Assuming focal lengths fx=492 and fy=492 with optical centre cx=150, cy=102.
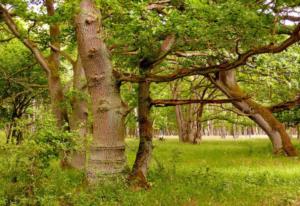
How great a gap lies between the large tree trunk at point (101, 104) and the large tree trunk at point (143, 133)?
1.27 ft

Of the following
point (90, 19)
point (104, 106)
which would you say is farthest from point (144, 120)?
point (90, 19)

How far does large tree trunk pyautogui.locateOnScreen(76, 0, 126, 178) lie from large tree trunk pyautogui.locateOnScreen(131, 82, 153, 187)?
388 millimetres

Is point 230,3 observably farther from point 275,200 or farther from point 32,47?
point 32,47

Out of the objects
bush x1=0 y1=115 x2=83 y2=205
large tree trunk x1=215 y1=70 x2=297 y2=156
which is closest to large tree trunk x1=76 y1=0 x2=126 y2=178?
bush x1=0 y1=115 x2=83 y2=205

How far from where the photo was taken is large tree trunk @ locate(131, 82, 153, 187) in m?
11.6

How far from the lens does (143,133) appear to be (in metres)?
11.6

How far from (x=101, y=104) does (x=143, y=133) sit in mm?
1204

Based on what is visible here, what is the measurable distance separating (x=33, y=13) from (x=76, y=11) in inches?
109

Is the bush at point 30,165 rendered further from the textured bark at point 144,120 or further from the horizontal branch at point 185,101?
the horizontal branch at point 185,101

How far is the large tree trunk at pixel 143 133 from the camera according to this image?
11.6m

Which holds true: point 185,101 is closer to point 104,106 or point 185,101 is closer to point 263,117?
point 104,106

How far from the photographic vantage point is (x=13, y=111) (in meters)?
33.4

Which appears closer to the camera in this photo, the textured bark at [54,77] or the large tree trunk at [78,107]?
the textured bark at [54,77]

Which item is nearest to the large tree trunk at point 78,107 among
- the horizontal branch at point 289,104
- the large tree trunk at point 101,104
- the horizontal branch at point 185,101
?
the large tree trunk at point 101,104
